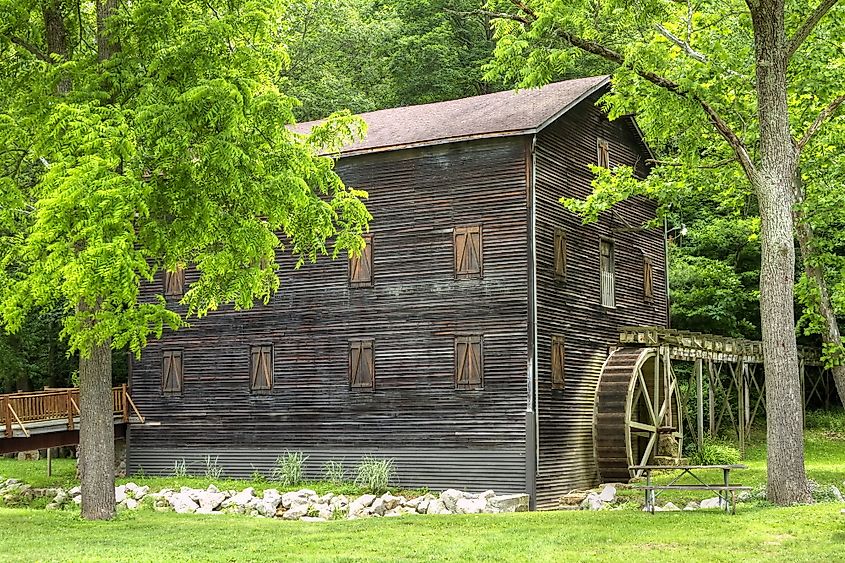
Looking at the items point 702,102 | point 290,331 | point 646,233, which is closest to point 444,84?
point 646,233

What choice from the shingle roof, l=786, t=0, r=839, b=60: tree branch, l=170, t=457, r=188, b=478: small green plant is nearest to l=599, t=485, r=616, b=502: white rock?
the shingle roof

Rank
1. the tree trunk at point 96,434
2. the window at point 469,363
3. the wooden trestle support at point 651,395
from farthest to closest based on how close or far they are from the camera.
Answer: the wooden trestle support at point 651,395 → the window at point 469,363 → the tree trunk at point 96,434

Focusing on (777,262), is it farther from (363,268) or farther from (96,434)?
(363,268)

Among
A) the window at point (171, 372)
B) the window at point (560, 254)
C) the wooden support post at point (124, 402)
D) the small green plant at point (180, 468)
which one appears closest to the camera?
the window at point (560, 254)

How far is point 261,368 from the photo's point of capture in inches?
1043

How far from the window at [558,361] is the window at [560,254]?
1.35m

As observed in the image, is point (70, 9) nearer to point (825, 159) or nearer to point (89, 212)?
point (89, 212)

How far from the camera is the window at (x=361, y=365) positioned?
24.8 meters

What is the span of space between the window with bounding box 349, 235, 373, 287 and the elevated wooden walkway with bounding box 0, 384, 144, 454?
6.43m

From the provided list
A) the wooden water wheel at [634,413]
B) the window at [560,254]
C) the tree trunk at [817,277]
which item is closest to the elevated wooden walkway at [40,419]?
the window at [560,254]

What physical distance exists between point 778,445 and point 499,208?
8.90 m

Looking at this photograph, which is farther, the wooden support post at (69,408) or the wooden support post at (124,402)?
the wooden support post at (124,402)

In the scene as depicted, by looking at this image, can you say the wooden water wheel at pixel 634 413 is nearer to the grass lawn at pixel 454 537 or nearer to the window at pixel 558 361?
the window at pixel 558 361

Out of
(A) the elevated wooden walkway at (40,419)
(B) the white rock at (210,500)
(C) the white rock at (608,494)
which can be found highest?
(A) the elevated wooden walkway at (40,419)
